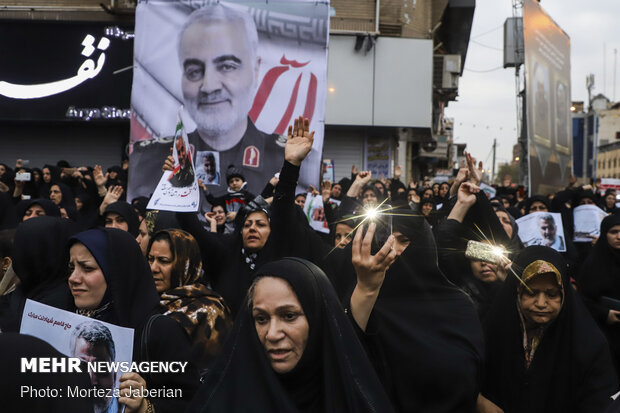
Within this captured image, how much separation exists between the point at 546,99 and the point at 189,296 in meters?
12.8

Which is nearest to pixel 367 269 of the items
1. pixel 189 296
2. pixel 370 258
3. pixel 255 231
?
pixel 370 258

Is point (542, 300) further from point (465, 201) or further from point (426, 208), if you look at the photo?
point (426, 208)

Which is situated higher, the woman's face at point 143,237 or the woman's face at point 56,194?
the woman's face at point 56,194

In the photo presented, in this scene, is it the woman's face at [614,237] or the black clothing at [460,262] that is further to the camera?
the woman's face at [614,237]

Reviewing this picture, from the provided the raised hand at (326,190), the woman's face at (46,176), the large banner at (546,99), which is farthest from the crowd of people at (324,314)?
the large banner at (546,99)

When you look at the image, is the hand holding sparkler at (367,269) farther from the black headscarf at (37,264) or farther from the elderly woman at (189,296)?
the black headscarf at (37,264)

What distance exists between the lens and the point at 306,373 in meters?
1.87

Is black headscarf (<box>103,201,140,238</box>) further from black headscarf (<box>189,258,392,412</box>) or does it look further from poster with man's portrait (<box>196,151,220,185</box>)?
poster with man's portrait (<box>196,151,220,185</box>)

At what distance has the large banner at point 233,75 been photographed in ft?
28.1

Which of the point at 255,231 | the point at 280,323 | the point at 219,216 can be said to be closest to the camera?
the point at 280,323

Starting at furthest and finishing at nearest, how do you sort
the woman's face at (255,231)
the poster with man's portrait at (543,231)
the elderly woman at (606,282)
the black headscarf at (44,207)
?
the poster with man's portrait at (543,231) → the black headscarf at (44,207) → the elderly woman at (606,282) → the woman's face at (255,231)

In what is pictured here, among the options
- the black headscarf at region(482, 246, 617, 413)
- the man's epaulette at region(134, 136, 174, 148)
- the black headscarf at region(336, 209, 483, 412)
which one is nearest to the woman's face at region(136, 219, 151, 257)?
the black headscarf at region(336, 209, 483, 412)

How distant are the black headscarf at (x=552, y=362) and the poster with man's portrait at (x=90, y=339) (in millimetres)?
1768

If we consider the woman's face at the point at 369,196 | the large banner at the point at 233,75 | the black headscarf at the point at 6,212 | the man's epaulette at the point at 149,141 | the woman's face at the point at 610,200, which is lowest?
the black headscarf at the point at 6,212
